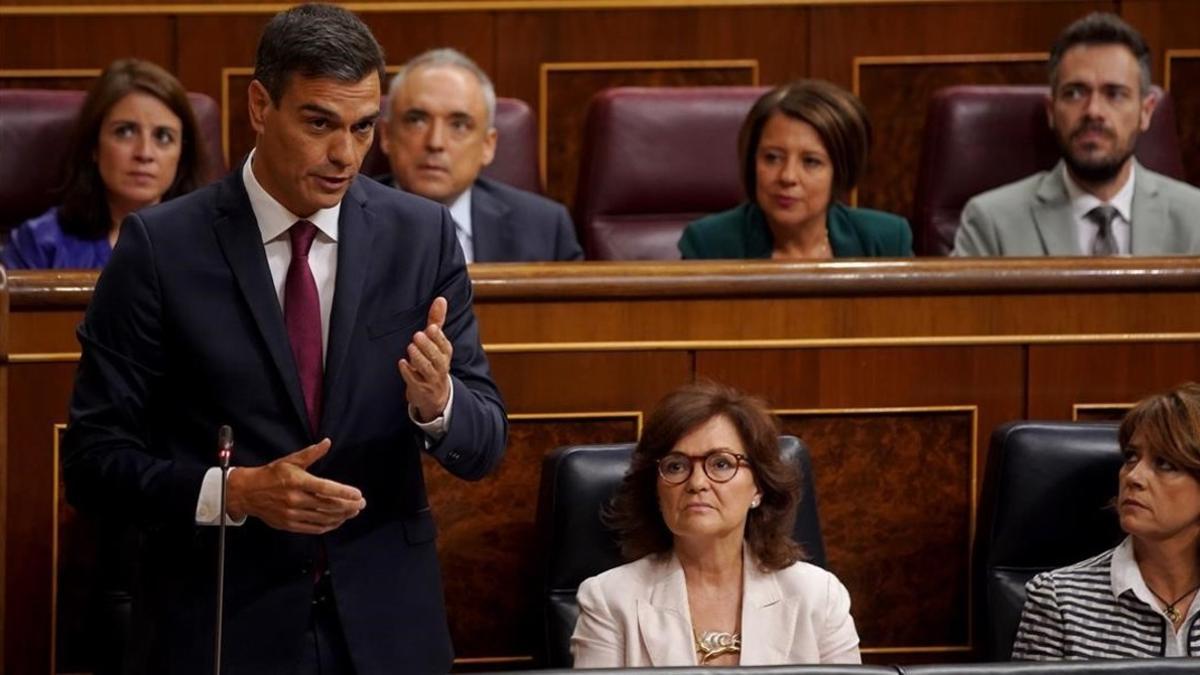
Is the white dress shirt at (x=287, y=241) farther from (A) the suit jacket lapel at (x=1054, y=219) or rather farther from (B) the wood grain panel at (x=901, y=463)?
(A) the suit jacket lapel at (x=1054, y=219)

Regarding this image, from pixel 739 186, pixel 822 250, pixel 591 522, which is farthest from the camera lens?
pixel 739 186

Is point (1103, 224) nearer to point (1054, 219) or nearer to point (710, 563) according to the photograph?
point (1054, 219)

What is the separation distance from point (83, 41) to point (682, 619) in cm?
134

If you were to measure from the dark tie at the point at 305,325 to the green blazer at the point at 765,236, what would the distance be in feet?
2.56

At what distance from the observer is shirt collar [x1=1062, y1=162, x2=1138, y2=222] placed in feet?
6.47

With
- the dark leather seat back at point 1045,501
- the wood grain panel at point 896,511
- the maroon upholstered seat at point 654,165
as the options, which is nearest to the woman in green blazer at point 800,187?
the maroon upholstered seat at point 654,165

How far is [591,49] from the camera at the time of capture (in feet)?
7.63

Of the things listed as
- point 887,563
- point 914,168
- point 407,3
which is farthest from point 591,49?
point 887,563

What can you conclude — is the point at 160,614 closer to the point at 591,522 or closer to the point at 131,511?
the point at 131,511

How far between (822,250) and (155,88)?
694 millimetres

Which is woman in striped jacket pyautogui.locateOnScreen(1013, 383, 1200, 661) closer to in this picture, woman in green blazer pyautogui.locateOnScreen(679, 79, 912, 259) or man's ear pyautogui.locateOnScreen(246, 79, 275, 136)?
woman in green blazer pyautogui.locateOnScreen(679, 79, 912, 259)

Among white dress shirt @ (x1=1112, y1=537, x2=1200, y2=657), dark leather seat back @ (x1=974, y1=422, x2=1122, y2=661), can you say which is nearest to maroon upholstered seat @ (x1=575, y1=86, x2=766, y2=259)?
dark leather seat back @ (x1=974, y1=422, x2=1122, y2=661)

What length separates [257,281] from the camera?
1062 mm

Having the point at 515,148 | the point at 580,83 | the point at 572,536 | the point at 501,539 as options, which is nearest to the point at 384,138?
the point at 515,148
